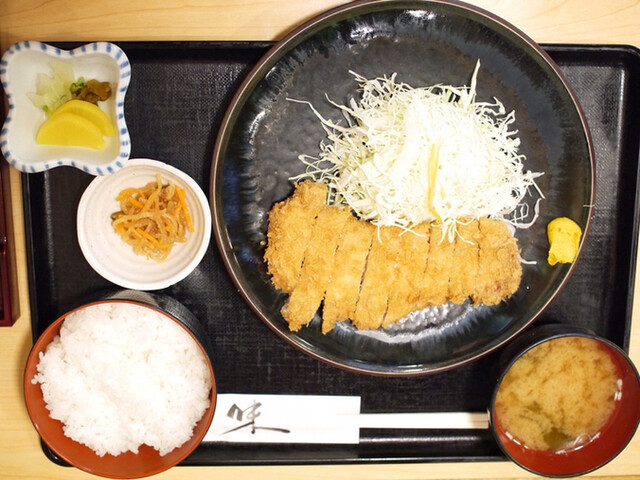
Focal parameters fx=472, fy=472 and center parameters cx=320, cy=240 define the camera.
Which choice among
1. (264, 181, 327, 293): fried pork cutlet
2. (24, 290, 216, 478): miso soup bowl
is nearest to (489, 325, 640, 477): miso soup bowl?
(264, 181, 327, 293): fried pork cutlet

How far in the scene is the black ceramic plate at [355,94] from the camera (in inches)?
74.8

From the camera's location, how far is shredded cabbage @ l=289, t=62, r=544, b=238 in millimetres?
1976

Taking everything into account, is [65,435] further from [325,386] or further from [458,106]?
[458,106]

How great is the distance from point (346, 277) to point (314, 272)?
0.13 m

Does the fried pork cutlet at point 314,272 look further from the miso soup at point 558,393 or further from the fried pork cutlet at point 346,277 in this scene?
the miso soup at point 558,393

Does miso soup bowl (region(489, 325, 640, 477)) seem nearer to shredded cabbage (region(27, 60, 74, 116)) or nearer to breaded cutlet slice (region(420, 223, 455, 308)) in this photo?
breaded cutlet slice (region(420, 223, 455, 308))

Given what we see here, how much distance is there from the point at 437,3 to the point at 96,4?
139 centimetres

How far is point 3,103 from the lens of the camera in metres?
1.96

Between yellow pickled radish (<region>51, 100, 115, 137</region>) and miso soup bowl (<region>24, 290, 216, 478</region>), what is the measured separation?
0.67 meters

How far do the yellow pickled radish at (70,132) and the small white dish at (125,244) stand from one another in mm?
149

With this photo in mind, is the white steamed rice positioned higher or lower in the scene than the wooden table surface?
lower

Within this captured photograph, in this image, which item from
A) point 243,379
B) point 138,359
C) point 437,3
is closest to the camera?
point 437,3

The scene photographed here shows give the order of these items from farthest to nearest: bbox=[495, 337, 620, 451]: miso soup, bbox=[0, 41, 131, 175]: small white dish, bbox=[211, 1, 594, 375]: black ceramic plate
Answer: bbox=[495, 337, 620, 451]: miso soup < bbox=[211, 1, 594, 375]: black ceramic plate < bbox=[0, 41, 131, 175]: small white dish

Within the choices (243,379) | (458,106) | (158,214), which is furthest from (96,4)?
(243,379)
